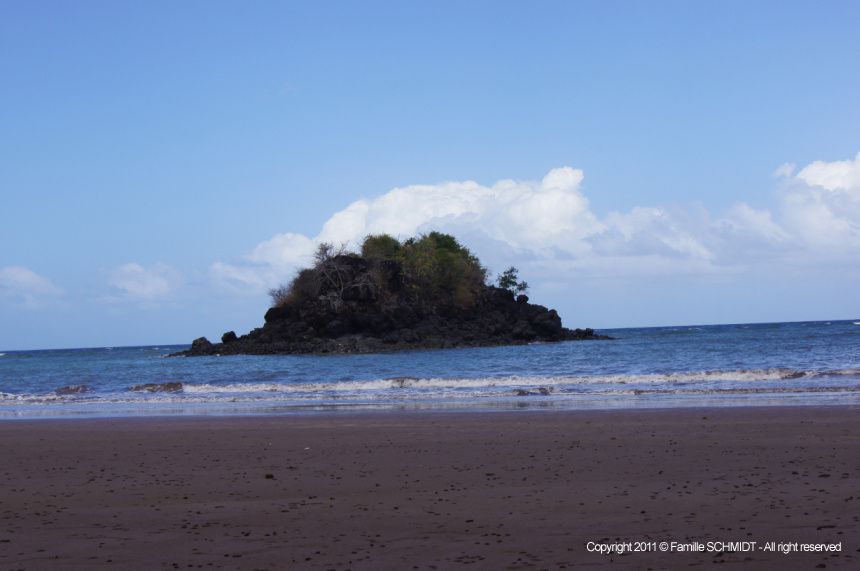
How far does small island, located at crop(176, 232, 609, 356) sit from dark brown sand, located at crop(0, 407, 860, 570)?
48.0m

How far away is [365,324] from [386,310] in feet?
7.71

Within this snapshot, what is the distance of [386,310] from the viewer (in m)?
66.2

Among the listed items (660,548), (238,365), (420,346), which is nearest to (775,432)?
(660,548)

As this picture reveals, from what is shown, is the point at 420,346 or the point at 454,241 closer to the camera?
the point at 420,346

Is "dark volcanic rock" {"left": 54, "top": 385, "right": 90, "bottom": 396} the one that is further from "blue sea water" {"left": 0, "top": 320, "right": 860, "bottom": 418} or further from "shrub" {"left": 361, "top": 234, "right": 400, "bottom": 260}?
"shrub" {"left": 361, "top": 234, "right": 400, "bottom": 260}

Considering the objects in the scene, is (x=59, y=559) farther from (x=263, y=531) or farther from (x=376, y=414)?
(x=376, y=414)

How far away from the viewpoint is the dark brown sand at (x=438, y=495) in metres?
6.71

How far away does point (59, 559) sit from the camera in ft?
22.2

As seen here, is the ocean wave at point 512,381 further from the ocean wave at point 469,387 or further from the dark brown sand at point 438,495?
the dark brown sand at point 438,495

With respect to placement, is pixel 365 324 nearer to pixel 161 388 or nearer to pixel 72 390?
pixel 161 388

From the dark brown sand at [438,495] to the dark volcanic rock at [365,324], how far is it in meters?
47.4

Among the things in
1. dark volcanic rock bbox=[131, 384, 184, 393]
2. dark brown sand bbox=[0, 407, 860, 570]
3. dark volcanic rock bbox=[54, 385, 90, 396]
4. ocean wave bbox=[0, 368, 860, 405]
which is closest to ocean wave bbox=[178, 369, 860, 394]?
ocean wave bbox=[0, 368, 860, 405]

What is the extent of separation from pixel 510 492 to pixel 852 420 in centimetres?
893

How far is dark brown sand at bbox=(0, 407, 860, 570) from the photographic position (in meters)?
6.71
